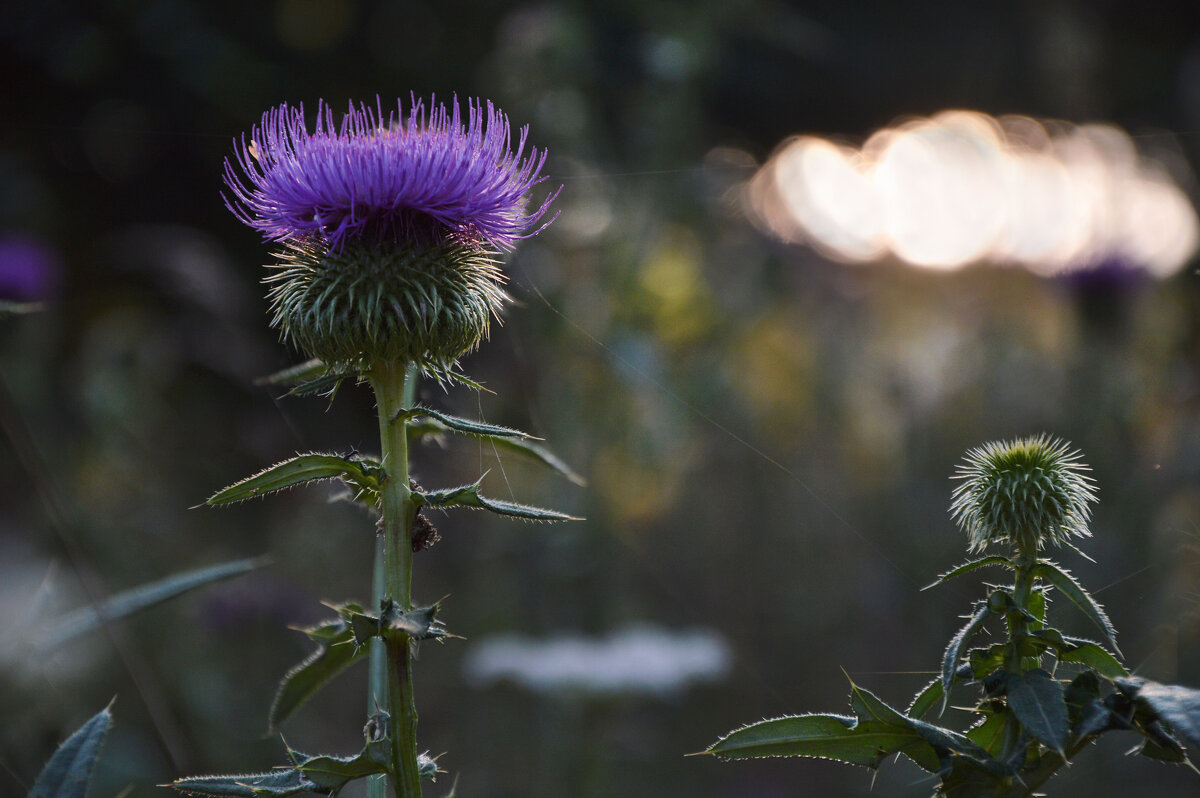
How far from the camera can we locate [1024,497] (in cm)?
149

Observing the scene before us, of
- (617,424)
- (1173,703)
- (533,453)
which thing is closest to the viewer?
(1173,703)

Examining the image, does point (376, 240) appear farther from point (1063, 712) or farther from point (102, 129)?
point (102, 129)

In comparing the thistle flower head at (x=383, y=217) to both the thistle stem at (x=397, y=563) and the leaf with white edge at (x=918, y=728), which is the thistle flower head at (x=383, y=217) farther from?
the leaf with white edge at (x=918, y=728)

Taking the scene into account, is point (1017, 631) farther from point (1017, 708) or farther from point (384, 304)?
point (384, 304)

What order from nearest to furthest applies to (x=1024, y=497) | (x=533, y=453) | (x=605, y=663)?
(x=1024, y=497) → (x=533, y=453) → (x=605, y=663)

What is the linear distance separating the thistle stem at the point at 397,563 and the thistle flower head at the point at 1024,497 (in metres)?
0.94

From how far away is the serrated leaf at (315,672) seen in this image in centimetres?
160

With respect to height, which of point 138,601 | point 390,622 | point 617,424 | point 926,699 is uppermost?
point 617,424

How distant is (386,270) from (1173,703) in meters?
1.49

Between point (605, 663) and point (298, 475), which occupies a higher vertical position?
point (605, 663)

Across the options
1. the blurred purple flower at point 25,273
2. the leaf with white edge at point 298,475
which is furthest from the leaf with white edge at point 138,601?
the blurred purple flower at point 25,273

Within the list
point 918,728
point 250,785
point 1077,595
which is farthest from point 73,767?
point 1077,595

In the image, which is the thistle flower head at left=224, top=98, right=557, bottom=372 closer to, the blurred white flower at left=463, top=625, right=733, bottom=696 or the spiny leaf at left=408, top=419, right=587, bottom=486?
the spiny leaf at left=408, top=419, right=587, bottom=486

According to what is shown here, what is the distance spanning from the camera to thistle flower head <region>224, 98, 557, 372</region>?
1.76m
